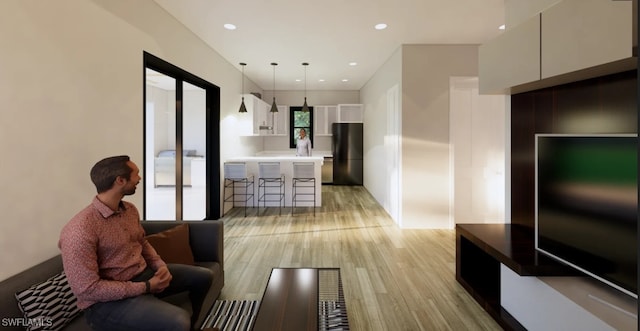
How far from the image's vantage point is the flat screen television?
1.61 metres

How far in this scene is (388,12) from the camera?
369cm

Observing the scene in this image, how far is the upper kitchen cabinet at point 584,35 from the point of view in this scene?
4.87 feet

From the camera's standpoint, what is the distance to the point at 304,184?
6.54m

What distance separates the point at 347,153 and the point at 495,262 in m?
6.37

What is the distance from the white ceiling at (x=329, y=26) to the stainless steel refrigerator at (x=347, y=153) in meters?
3.02

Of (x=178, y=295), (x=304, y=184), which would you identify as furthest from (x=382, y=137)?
(x=178, y=295)

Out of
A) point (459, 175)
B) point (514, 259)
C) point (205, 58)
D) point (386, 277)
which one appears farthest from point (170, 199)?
point (459, 175)

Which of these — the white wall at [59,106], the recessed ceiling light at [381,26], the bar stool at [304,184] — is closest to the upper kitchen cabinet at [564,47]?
the recessed ceiling light at [381,26]

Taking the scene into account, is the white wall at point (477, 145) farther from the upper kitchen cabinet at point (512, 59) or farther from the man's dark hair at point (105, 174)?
the man's dark hair at point (105, 174)

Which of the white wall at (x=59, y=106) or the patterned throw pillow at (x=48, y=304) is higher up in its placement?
the white wall at (x=59, y=106)

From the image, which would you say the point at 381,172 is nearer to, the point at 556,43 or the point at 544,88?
the point at 544,88

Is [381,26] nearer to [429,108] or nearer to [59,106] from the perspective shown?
[429,108]

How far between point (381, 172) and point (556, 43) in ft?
15.6

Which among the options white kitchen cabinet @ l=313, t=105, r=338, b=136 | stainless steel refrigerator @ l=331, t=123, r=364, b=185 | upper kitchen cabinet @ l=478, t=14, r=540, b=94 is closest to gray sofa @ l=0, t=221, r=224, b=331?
upper kitchen cabinet @ l=478, t=14, r=540, b=94
